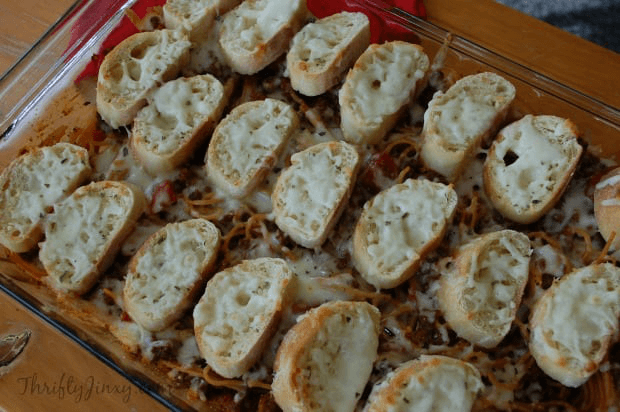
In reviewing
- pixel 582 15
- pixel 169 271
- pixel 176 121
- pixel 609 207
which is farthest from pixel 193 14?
pixel 582 15

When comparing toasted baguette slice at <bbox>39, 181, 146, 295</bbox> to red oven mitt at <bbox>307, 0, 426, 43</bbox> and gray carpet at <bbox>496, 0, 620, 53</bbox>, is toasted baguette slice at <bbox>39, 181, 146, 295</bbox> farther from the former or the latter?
gray carpet at <bbox>496, 0, 620, 53</bbox>

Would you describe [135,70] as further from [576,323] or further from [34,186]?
[576,323]

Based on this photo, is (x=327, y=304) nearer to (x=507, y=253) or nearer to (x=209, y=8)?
(x=507, y=253)

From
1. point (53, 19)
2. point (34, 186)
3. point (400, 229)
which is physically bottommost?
point (400, 229)

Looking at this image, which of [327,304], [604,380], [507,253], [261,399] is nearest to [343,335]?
[327,304]

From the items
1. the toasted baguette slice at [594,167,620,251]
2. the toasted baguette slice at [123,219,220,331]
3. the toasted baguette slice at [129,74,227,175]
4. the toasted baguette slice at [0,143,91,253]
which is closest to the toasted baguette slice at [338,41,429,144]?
the toasted baguette slice at [129,74,227,175]

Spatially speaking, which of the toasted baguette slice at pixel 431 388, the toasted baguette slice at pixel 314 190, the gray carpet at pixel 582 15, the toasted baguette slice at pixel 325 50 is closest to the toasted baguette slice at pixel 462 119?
the toasted baguette slice at pixel 314 190
